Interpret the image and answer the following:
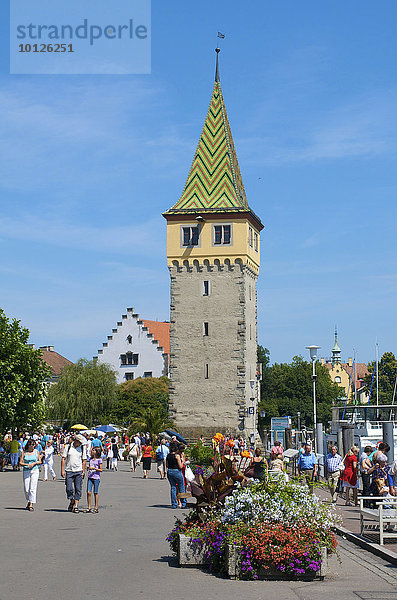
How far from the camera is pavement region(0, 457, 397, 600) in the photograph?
1041cm

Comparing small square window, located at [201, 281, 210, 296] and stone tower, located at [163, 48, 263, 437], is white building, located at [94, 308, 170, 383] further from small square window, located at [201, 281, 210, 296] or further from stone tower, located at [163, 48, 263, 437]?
small square window, located at [201, 281, 210, 296]

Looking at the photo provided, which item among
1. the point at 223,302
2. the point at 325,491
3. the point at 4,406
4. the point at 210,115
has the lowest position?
the point at 325,491

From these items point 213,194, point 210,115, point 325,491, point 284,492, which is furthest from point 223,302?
point 284,492

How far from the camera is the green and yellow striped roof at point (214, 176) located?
67062 millimetres

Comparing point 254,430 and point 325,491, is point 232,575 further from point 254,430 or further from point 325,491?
point 254,430

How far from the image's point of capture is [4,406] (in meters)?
42.9

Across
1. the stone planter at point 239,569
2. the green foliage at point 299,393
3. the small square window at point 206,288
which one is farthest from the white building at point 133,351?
the stone planter at point 239,569

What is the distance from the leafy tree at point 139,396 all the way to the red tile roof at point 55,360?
30.8 meters

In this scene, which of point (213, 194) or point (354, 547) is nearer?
point (354, 547)

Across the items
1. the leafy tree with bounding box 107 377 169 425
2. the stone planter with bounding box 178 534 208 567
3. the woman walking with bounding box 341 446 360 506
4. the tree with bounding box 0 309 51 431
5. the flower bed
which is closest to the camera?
the flower bed

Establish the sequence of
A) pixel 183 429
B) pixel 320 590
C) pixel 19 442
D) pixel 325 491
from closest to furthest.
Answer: pixel 320 590 < pixel 325 491 < pixel 19 442 < pixel 183 429

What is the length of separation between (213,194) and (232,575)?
187 feet

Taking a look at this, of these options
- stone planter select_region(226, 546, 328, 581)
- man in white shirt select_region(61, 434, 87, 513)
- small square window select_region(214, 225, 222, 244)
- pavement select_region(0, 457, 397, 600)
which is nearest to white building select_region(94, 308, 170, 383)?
small square window select_region(214, 225, 222, 244)

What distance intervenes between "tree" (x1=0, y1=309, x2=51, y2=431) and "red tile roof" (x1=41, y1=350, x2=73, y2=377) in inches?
2994
